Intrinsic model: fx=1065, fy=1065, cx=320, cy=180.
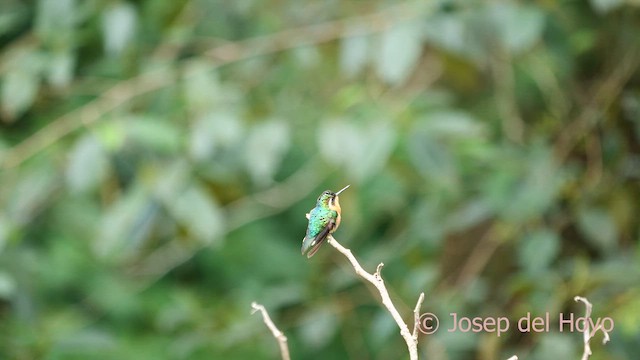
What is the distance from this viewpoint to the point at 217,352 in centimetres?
247

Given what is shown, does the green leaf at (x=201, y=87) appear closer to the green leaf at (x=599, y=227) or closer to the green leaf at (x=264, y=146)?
the green leaf at (x=264, y=146)

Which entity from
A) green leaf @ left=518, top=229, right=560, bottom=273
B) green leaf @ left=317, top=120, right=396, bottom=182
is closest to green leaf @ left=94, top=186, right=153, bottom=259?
green leaf @ left=317, top=120, right=396, bottom=182

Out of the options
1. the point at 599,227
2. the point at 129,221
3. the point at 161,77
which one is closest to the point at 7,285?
the point at 129,221

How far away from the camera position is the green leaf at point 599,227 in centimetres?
216

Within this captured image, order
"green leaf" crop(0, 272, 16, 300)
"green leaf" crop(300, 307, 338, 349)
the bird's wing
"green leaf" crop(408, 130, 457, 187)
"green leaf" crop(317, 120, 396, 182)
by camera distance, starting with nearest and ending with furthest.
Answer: the bird's wing
"green leaf" crop(0, 272, 16, 300)
"green leaf" crop(317, 120, 396, 182)
"green leaf" crop(408, 130, 457, 187)
"green leaf" crop(300, 307, 338, 349)

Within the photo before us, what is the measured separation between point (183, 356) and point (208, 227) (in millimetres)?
452

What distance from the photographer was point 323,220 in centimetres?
89

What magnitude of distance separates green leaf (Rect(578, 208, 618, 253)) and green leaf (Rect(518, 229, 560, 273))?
67 mm

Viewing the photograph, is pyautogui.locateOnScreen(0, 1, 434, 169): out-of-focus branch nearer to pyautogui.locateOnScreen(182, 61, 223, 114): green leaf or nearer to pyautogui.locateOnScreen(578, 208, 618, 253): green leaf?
pyautogui.locateOnScreen(182, 61, 223, 114): green leaf

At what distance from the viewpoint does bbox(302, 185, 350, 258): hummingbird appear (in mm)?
869

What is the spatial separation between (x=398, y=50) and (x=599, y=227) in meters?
0.55

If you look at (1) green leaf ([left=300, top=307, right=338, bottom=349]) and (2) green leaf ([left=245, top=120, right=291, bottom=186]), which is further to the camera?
(1) green leaf ([left=300, top=307, right=338, bottom=349])

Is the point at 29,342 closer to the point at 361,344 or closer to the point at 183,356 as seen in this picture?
the point at 183,356

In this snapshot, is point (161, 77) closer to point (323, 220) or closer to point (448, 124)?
point (448, 124)
